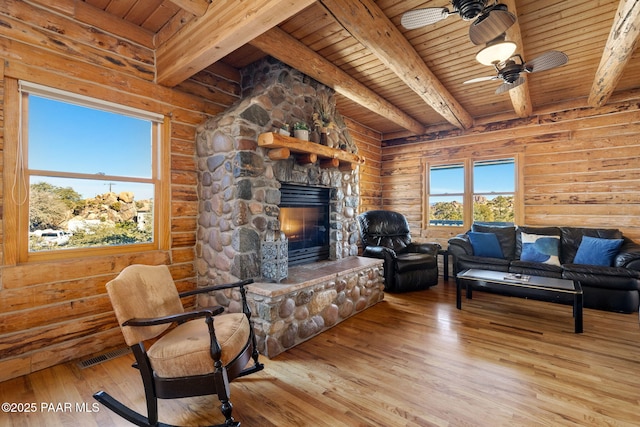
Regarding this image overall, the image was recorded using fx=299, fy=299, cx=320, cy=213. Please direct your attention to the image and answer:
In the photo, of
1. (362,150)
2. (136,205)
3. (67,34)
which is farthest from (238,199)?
(362,150)

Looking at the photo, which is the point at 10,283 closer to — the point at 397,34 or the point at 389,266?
the point at 397,34

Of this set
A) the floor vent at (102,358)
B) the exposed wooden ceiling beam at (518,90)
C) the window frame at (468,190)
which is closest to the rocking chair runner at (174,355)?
the floor vent at (102,358)

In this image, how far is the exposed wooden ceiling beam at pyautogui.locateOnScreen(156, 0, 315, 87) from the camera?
74.9 inches

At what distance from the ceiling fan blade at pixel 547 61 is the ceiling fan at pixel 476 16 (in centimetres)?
77

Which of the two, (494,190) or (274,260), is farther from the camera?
(494,190)

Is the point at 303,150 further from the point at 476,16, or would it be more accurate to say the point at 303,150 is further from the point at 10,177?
the point at 10,177

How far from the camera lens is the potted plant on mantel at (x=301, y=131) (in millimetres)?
3115

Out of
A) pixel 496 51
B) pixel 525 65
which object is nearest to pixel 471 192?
pixel 525 65

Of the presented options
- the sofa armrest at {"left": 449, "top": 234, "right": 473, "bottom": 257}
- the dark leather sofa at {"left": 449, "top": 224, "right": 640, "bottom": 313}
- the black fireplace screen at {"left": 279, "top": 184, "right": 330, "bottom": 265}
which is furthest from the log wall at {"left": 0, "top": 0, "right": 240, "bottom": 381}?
the dark leather sofa at {"left": 449, "top": 224, "right": 640, "bottom": 313}

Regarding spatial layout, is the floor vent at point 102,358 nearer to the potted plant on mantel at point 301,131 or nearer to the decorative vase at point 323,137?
the potted plant on mantel at point 301,131

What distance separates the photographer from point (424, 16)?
2.01 metres

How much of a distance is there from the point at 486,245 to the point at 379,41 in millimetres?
3436

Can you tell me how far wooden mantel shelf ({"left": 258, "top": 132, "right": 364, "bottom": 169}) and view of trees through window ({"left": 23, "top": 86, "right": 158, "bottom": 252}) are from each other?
116 centimetres

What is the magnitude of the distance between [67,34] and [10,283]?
1.94 m
